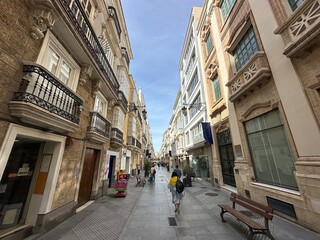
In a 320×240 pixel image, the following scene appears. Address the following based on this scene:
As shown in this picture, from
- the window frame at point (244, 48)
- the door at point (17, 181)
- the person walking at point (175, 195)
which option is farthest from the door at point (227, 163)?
the door at point (17, 181)

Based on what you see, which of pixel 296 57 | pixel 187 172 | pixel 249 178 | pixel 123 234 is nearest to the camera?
pixel 123 234

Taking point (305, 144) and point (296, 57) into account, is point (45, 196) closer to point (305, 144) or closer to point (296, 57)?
point (305, 144)

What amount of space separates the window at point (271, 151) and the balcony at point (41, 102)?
829 cm

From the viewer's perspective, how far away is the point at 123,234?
13.9 feet

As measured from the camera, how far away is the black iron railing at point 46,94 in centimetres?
354

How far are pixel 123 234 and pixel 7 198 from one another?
11.9ft

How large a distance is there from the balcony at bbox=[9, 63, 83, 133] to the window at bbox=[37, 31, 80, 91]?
0.67 meters

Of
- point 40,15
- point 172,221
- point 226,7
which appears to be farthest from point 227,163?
point 40,15

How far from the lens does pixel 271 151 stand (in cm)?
611

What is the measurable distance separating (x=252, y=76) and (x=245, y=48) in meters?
2.54

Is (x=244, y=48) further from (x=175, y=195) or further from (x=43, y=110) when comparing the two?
(x=43, y=110)

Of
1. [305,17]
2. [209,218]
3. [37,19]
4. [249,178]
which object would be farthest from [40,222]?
[305,17]

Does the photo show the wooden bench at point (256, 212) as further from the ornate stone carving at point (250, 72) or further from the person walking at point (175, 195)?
the ornate stone carving at point (250, 72)

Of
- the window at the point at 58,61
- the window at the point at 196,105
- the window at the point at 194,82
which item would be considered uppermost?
the window at the point at 194,82
